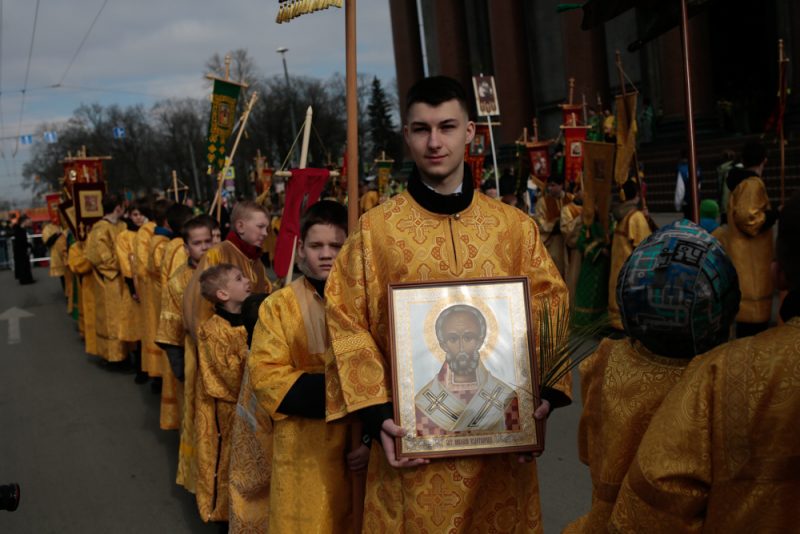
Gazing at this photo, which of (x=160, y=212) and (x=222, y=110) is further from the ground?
(x=222, y=110)

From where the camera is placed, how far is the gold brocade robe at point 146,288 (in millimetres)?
8391

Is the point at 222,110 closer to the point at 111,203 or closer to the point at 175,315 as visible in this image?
the point at 175,315

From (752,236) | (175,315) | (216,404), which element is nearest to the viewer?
(216,404)

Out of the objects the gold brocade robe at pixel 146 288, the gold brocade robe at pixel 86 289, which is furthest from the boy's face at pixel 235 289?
the gold brocade robe at pixel 86 289

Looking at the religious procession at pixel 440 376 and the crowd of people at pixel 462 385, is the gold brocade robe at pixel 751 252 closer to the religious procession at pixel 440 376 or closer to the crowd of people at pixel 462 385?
the religious procession at pixel 440 376

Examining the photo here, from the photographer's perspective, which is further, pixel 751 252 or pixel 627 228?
pixel 627 228

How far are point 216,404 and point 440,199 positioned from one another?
102 inches

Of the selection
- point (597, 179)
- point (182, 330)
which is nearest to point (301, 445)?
point (182, 330)

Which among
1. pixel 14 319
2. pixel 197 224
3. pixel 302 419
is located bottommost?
pixel 14 319

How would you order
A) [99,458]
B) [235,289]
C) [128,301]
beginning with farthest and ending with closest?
[128,301] → [99,458] → [235,289]

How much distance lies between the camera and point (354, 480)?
313 centimetres

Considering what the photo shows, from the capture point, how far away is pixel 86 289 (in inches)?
458

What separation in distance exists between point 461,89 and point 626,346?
1037 mm

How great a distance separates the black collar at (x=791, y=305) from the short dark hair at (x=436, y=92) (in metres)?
1.24
